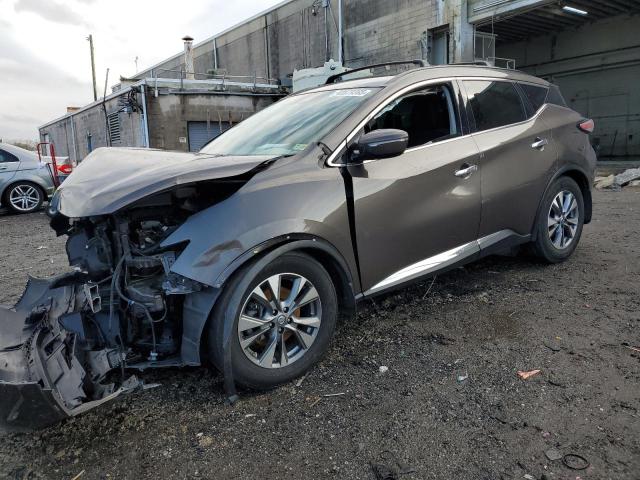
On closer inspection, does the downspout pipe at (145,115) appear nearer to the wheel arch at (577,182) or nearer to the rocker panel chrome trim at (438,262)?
the wheel arch at (577,182)

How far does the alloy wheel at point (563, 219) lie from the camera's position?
4477 millimetres

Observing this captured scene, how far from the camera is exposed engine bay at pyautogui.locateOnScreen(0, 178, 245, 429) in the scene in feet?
7.58

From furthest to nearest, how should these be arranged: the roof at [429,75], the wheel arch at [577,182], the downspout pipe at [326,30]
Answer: the downspout pipe at [326,30]
the wheel arch at [577,182]
the roof at [429,75]

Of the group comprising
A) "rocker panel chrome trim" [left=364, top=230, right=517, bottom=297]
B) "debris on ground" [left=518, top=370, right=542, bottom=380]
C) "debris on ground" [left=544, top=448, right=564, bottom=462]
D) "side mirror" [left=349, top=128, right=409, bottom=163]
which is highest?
"side mirror" [left=349, top=128, right=409, bottom=163]

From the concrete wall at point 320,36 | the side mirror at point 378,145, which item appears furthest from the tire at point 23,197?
the concrete wall at point 320,36

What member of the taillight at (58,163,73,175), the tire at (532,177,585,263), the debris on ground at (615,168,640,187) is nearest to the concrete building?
the debris on ground at (615,168,640,187)

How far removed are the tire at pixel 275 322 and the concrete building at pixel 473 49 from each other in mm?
15564

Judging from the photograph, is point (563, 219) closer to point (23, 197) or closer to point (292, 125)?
point (292, 125)

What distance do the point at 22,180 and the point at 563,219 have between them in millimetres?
10418

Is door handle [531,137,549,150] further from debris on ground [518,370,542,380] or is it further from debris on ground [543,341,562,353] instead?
debris on ground [518,370,542,380]

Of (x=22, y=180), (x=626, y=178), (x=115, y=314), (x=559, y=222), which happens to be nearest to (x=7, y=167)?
(x=22, y=180)

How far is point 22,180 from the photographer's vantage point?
10.5 m

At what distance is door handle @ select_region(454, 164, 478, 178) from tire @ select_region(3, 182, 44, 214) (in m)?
10.1

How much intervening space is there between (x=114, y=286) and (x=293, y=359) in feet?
3.41
